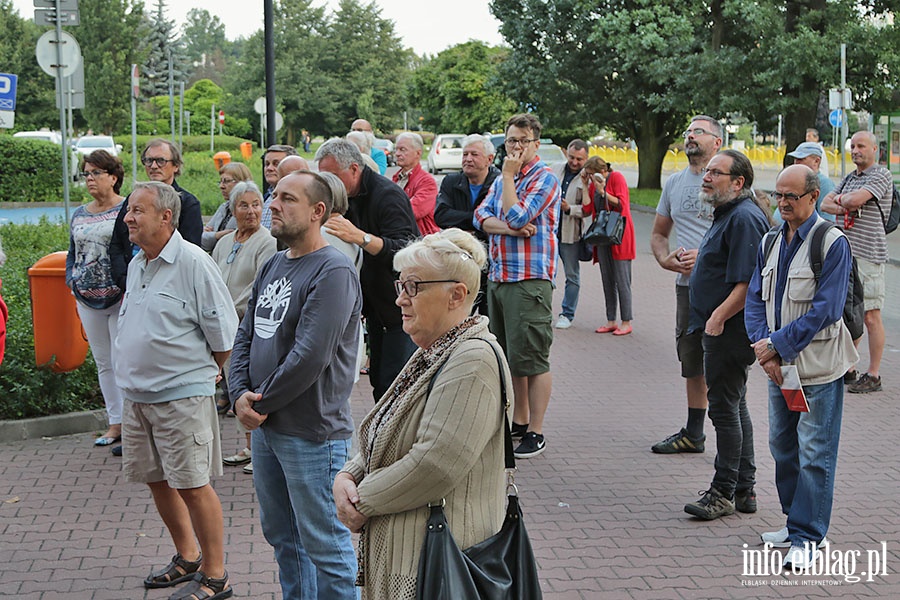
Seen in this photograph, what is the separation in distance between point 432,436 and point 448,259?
53cm

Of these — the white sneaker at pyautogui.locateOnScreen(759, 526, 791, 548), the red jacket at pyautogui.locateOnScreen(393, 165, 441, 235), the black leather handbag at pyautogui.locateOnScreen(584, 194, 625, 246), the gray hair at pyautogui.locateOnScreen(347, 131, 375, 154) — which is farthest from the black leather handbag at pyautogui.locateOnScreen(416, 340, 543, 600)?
the black leather handbag at pyautogui.locateOnScreen(584, 194, 625, 246)

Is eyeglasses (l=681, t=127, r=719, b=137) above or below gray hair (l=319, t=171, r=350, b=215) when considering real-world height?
above

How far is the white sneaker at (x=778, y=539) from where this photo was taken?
5.49 metres

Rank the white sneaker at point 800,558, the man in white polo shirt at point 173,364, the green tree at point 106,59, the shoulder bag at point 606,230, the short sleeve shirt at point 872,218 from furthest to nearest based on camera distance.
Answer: the green tree at point 106,59 < the shoulder bag at point 606,230 < the short sleeve shirt at point 872,218 < the white sneaker at point 800,558 < the man in white polo shirt at point 173,364

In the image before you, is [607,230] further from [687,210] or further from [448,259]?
[448,259]

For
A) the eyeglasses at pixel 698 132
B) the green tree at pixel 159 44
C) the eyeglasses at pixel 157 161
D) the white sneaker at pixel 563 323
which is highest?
the green tree at pixel 159 44

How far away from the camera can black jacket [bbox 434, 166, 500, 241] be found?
8.01 meters

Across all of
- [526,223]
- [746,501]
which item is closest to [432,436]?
[746,501]

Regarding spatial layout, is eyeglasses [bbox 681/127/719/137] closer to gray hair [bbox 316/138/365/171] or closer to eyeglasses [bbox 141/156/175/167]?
gray hair [bbox 316/138/365/171]

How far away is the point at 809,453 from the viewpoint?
17.0 feet

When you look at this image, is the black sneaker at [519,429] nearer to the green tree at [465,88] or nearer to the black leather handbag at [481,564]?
the black leather handbag at [481,564]

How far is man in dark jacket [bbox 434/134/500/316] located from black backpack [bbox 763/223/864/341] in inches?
110

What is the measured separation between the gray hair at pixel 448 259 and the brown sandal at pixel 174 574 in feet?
8.16

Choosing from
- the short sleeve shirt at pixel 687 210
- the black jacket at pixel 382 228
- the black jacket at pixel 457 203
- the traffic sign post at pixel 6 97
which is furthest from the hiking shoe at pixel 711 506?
the traffic sign post at pixel 6 97
